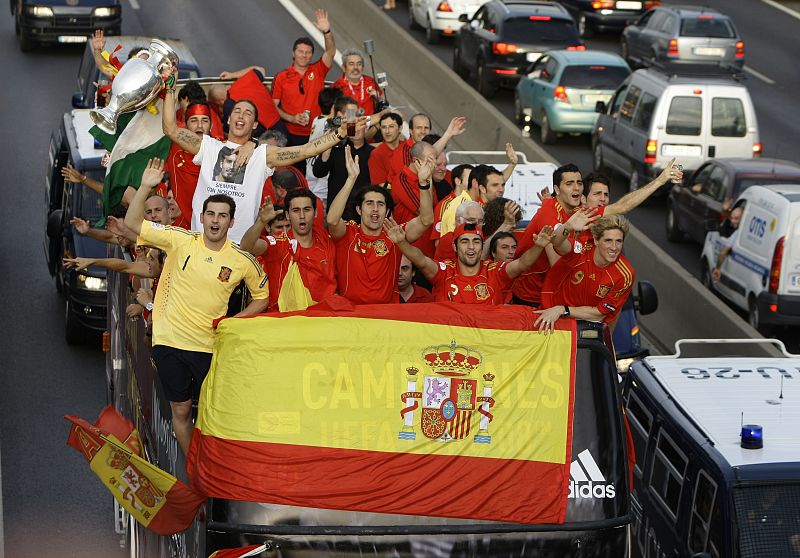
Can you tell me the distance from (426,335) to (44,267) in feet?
42.3

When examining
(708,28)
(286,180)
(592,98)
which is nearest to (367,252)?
(286,180)

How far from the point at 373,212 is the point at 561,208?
5.20ft

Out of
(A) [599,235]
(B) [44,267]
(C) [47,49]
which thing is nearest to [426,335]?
(A) [599,235]

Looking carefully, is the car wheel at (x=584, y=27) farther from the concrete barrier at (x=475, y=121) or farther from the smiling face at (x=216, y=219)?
the smiling face at (x=216, y=219)

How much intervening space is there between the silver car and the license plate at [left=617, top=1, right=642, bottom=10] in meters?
3.65

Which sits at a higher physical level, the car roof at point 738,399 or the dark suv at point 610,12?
the car roof at point 738,399

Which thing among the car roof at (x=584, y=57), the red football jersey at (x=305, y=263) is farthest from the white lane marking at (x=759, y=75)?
the red football jersey at (x=305, y=263)

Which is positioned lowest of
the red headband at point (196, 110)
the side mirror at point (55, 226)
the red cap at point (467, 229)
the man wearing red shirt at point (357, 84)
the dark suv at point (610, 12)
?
the dark suv at point (610, 12)

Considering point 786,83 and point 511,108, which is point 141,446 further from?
point 786,83

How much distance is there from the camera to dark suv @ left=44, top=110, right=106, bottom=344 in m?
17.1

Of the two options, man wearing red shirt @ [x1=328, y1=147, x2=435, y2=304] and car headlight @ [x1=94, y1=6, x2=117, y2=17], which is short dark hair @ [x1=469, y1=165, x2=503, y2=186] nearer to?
man wearing red shirt @ [x1=328, y1=147, x2=435, y2=304]

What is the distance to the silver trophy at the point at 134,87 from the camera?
11.6 m

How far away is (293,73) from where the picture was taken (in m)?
17.1

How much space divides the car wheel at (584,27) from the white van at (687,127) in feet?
40.9
